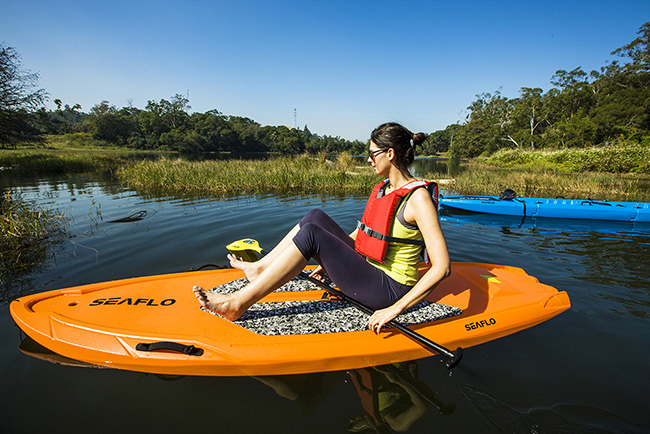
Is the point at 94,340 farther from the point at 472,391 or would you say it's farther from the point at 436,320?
the point at 472,391

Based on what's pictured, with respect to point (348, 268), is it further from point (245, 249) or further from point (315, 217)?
point (245, 249)

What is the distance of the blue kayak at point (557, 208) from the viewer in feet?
23.3

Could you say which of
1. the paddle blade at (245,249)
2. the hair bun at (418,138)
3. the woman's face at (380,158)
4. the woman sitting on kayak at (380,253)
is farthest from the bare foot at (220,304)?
the hair bun at (418,138)

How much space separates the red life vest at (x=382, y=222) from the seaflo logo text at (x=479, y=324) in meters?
0.92

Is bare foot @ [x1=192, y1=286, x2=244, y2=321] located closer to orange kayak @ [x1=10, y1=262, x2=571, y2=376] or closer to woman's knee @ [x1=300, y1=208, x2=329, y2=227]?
orange kayak @ [x1=10, y1=262, x2=571, y2=376]

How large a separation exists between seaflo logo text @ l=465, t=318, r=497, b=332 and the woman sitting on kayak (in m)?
0.69

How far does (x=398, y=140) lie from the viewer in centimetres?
212

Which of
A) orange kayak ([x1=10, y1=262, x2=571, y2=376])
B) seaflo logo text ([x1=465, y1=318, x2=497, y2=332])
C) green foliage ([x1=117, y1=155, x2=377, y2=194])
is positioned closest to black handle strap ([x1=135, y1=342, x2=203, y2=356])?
orange kayak ([x1=10, y1=262, x2=571, y2=376])

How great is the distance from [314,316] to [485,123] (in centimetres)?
6271

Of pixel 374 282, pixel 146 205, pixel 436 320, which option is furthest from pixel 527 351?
pixel 146 205

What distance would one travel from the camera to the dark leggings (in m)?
2.07

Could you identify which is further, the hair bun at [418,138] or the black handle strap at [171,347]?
the hair bun at [418,138]

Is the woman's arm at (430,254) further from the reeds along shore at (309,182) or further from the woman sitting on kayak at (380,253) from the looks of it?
the reeds along shore at (309,182)

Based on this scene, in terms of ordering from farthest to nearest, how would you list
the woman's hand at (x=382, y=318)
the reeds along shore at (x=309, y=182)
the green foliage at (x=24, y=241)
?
the reeds along shore at (x=309, y=182) < the green foliage at (x=24, y=241) < the woman's hand at (x=382, y=318)
